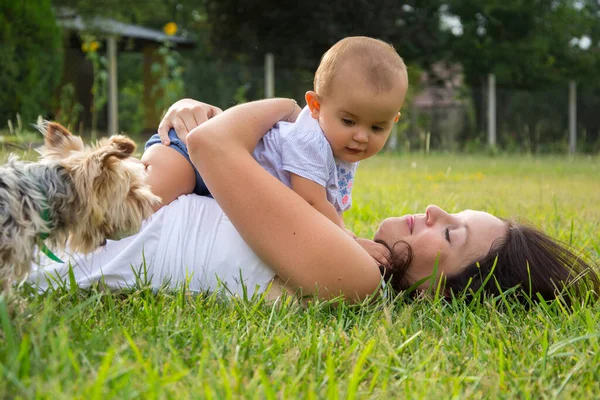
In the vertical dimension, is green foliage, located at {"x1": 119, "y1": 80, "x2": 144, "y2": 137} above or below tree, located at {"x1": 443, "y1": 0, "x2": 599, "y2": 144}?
below

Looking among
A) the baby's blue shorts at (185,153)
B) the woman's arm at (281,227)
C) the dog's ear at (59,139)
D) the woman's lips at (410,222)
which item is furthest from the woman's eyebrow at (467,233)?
the dog's ear at (59,139)

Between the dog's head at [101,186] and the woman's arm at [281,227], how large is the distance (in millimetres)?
310

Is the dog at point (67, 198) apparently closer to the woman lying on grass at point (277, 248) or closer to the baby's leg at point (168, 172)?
the woman lying on grass at point (277, 248)

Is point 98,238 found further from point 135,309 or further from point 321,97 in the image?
point 321,97

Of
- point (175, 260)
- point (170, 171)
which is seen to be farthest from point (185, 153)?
point (175, 260)

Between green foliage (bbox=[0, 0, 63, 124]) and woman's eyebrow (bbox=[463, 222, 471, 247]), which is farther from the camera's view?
green foliage (bbox=[0, 0, 63, 124])

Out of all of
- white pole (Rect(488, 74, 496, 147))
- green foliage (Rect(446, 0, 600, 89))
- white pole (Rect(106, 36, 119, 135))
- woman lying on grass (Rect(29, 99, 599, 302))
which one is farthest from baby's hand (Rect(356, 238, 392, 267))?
green foliage (Rect(446, 0, 600, 89))

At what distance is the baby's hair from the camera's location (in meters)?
3.12

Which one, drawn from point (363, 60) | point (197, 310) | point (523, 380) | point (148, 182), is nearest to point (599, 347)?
point (523, 380)

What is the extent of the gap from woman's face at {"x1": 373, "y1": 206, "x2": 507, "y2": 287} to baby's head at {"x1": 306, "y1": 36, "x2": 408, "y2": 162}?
401 millimetres

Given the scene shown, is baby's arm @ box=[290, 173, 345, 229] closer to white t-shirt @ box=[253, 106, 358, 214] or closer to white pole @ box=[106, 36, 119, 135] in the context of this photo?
white t-shirt @ box=[253, 106, 358, 214]

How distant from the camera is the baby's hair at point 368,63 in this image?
3123 mm

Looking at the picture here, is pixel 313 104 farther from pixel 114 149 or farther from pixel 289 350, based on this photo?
pixel 289 350

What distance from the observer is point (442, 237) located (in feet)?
10.4
